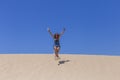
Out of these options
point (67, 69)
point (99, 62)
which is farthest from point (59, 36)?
point (99, 62)

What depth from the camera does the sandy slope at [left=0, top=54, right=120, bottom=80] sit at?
1711cm

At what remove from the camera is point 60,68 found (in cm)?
1827

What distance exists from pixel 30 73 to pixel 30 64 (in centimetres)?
160

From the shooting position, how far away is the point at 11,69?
60.6 feet

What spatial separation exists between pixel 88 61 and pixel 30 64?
3206 mm

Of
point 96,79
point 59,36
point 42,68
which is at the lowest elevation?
point 96,79

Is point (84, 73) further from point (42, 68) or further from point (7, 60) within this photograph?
point (7, 60)

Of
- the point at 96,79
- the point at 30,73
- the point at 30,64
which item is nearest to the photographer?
the point at 96,79

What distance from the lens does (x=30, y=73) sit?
Answer: 17672mm

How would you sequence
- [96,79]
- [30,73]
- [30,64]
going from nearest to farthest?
[96,79], [30,73], [30,64]

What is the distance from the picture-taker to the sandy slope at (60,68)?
1711cm

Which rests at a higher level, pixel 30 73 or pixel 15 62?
pixel 15 62

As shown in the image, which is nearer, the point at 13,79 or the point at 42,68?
the point at 13,79

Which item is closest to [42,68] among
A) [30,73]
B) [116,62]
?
[30,73]
